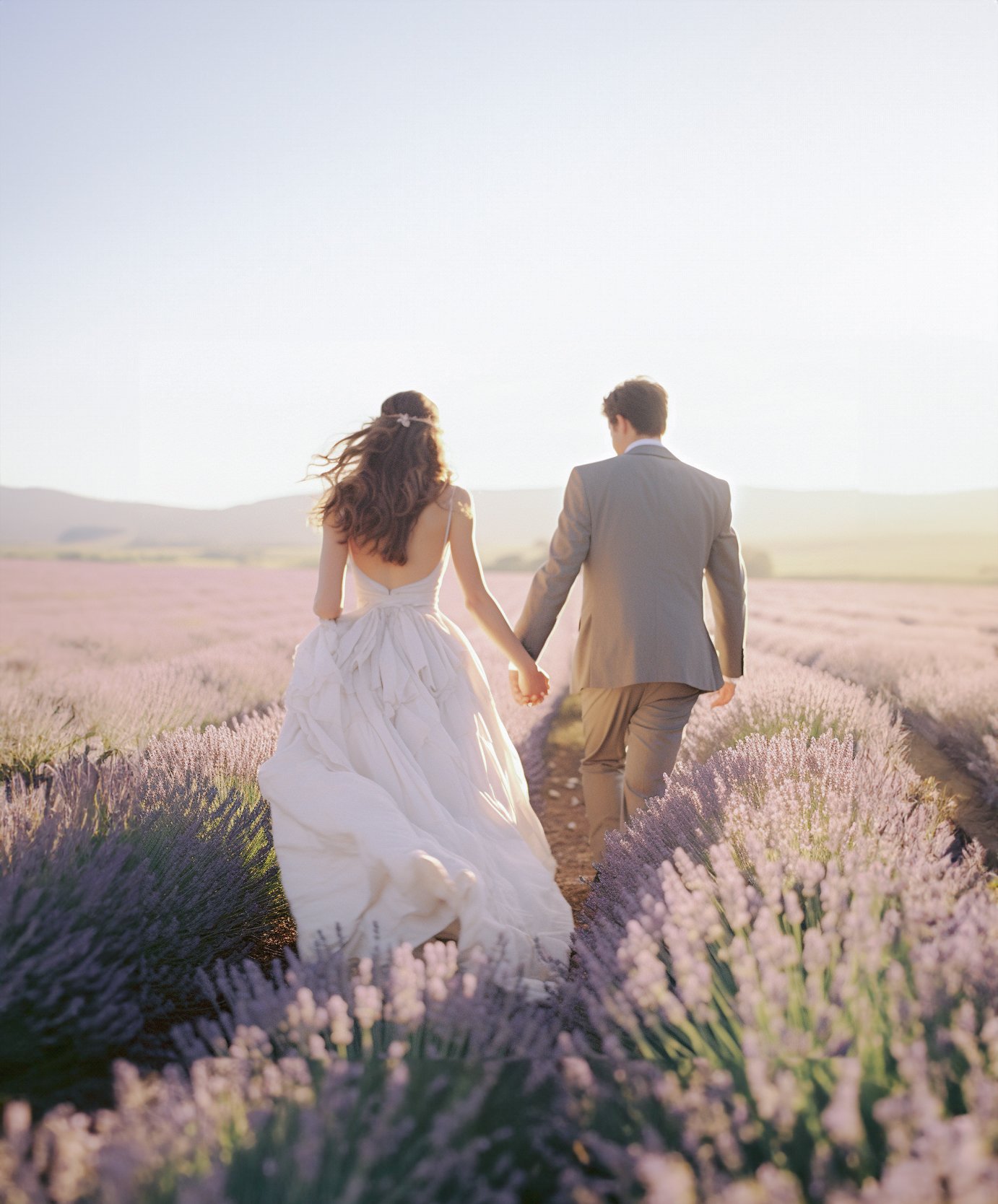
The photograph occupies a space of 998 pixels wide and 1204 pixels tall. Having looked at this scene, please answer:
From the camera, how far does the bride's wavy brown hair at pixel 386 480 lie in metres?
2.84

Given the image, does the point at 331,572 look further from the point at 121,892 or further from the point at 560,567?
the point at 121,892

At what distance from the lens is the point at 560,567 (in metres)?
3.29

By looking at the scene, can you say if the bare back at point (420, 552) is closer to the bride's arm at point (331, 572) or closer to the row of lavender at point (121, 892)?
the bride's arm at point (331, 572)

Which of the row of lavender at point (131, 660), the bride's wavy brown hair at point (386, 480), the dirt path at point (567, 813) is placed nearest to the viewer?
the bride's wavy brown hair at point (386, 480)

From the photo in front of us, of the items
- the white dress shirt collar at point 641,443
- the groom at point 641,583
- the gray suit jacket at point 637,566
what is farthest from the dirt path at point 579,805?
the white dress shirt collar at point 641,443

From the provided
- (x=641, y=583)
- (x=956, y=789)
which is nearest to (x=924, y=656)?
(x=956, y=789)

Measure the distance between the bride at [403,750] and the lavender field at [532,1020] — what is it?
9.3 inches

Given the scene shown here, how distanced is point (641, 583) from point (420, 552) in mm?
886

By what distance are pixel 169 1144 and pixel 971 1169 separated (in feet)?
3.14

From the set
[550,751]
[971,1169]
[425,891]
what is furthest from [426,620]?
[550,751]

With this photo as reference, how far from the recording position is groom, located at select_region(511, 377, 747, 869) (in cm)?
325

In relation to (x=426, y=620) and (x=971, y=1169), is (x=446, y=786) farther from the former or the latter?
(x=971, y=1169)

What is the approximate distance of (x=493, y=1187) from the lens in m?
1.28

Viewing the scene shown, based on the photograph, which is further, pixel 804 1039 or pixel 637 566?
pixel 637 566
